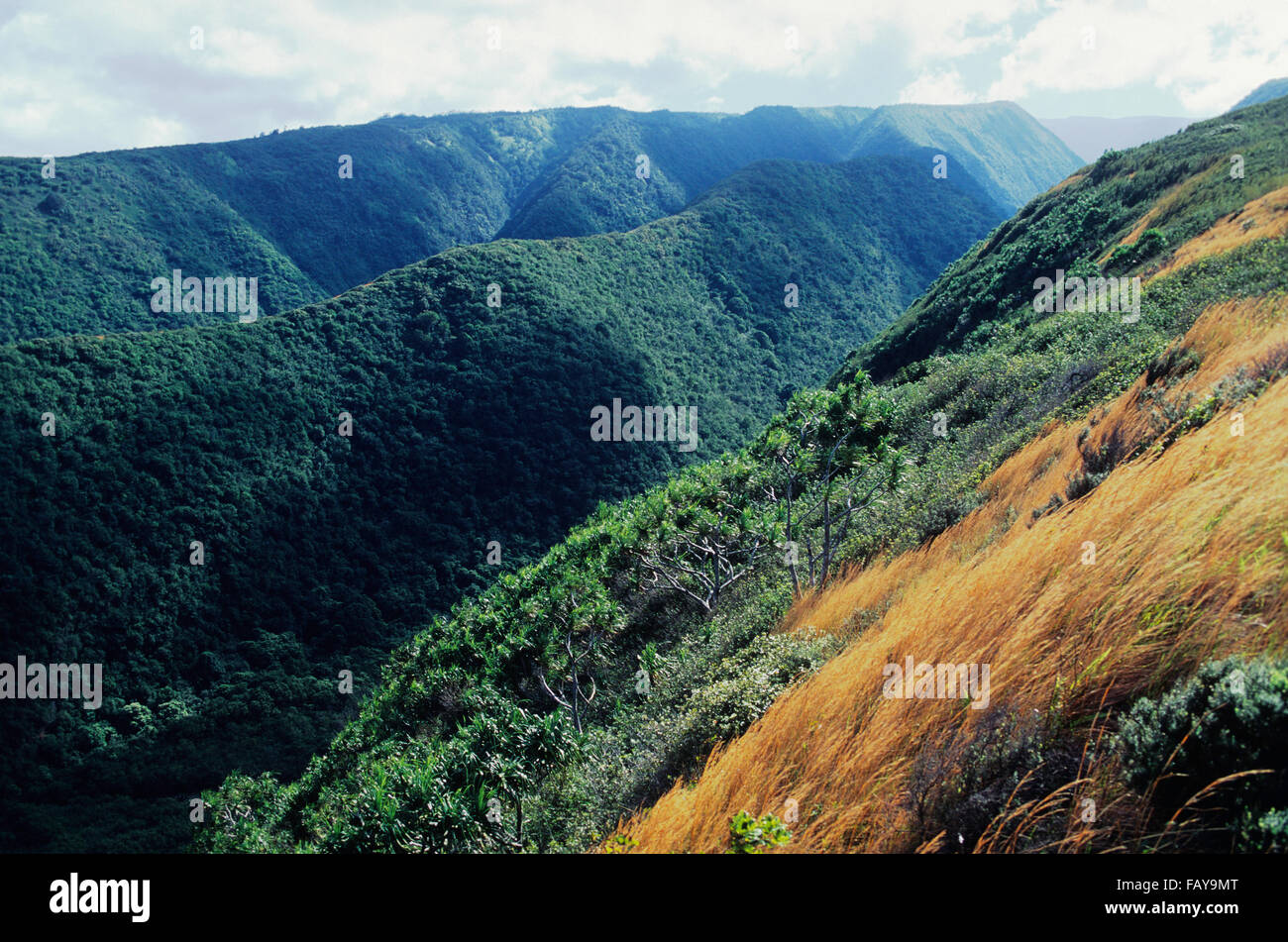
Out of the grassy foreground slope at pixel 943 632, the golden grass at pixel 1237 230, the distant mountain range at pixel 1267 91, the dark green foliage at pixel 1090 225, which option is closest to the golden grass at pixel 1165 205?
the dark green foliage at pixel 1090 225

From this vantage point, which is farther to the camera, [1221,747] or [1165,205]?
[1165,205]

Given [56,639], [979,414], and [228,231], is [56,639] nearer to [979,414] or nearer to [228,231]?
[979,414]

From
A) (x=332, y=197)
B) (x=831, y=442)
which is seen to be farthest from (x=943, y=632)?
(x=332, y=197)

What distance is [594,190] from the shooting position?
138 metres

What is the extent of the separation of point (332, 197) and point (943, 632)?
5829 inches

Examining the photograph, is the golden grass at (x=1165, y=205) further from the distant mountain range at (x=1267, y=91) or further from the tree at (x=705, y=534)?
the distant mountain range at (x=1267, y=91)

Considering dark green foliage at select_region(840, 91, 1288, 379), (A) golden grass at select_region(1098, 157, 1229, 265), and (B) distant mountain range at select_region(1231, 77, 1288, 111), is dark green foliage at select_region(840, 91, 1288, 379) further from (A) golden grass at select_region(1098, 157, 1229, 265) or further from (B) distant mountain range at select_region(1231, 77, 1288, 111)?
(B) distant mountain range at select_region(1231, 77, 1288, 111)

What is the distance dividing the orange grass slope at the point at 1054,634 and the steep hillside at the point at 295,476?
34121 millimetres

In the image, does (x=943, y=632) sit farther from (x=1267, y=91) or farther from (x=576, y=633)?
(x=1267, y=91)

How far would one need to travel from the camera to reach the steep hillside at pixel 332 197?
77500 mm

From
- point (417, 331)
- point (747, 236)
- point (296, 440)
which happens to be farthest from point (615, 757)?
point (747, 236)

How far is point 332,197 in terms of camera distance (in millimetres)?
126062

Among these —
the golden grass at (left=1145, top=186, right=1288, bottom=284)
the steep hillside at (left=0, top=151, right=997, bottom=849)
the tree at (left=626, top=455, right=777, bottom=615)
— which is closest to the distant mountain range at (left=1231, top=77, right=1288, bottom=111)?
the steep hillside at (left=0, top=151, right=997, bottom=849)
